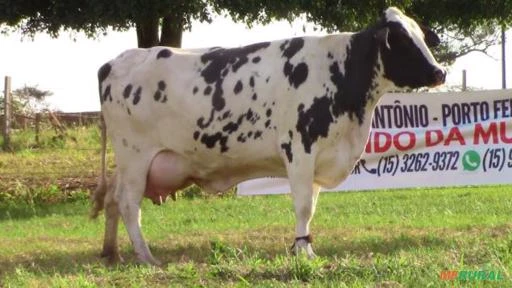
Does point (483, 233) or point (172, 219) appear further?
point (172, 219)

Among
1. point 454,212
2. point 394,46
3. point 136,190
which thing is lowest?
point 454,212

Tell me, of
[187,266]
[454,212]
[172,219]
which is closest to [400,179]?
[454,212]

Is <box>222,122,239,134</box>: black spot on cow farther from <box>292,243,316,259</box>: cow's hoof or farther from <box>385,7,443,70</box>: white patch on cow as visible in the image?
<box>385,7,443,70</box>: white patch on cow

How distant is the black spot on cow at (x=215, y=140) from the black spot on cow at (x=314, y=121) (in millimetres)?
744

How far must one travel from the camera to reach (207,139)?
33.3 ft

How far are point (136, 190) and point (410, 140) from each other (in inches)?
266

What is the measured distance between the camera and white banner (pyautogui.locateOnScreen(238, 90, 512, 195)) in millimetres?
16016

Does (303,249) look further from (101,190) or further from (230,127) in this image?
(101,190)

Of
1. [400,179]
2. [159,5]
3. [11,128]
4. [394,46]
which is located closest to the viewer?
[394,46]

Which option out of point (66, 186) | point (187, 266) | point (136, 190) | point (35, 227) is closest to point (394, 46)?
point (136, 190)

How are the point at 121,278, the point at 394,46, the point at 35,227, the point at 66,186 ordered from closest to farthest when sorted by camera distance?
the point at 121,278
the point at 394,46
the point at 35,227
the point at 66,186

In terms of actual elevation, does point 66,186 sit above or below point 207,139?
below

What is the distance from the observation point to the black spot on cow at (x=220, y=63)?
10141 mm

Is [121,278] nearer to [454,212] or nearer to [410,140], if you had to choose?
[454,212]
